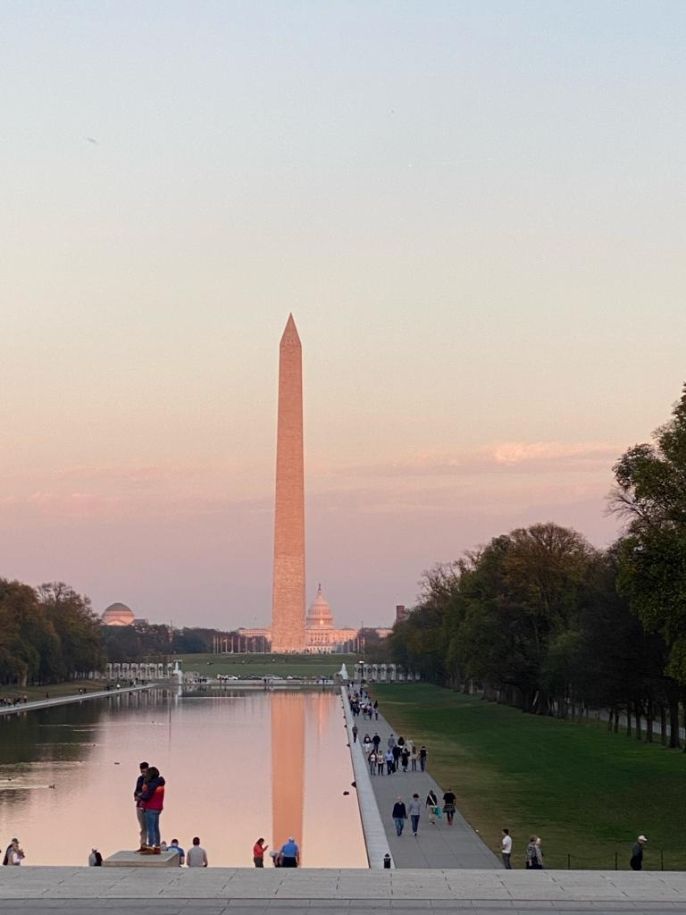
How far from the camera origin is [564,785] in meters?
47.0

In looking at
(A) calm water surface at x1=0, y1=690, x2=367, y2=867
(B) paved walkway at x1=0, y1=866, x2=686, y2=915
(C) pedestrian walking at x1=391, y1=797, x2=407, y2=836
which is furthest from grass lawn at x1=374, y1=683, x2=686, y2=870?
(B) paved walkway at x1=0, y1=866, x2=686, y2=915

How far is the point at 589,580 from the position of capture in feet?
249

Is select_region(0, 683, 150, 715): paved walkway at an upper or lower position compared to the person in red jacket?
lower

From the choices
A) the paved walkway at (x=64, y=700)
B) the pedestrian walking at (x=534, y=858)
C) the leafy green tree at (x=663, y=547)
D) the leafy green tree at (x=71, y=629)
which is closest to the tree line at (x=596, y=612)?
the leafy green tree at (x=663, y=547)

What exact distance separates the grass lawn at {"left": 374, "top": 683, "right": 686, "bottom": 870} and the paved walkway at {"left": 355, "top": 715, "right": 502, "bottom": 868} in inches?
20.7

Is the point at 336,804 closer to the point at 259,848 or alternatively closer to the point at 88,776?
the point at 88,776

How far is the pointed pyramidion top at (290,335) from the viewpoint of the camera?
515ft

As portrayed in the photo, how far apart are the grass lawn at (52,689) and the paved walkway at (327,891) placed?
8870cm

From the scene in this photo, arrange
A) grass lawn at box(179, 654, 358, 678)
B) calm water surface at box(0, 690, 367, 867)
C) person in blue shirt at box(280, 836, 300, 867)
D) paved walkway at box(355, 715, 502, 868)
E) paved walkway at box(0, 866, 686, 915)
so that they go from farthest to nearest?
grass lawn at box(179, 654, 358, 678) → calm water surface at box(0, 690, 367, 867) → paved walkway at box(355, 715, 502, 868) → person in blue shirt at box(280, 836, 300, 867) → paved walkway at box(0, 866, 686, 915)

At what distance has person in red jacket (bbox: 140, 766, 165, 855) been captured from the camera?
24.0 metres

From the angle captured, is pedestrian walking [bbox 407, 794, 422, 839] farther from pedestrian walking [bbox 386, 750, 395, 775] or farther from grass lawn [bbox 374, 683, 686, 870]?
pedestrian walking [bbox 386, 750, 395, 775]

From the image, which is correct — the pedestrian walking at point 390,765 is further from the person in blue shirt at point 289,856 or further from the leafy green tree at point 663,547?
the person in blue shirt at point 289,856

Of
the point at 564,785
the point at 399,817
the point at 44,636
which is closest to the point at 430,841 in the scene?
the point at 399,817

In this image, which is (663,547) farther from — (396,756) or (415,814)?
(396,756)
